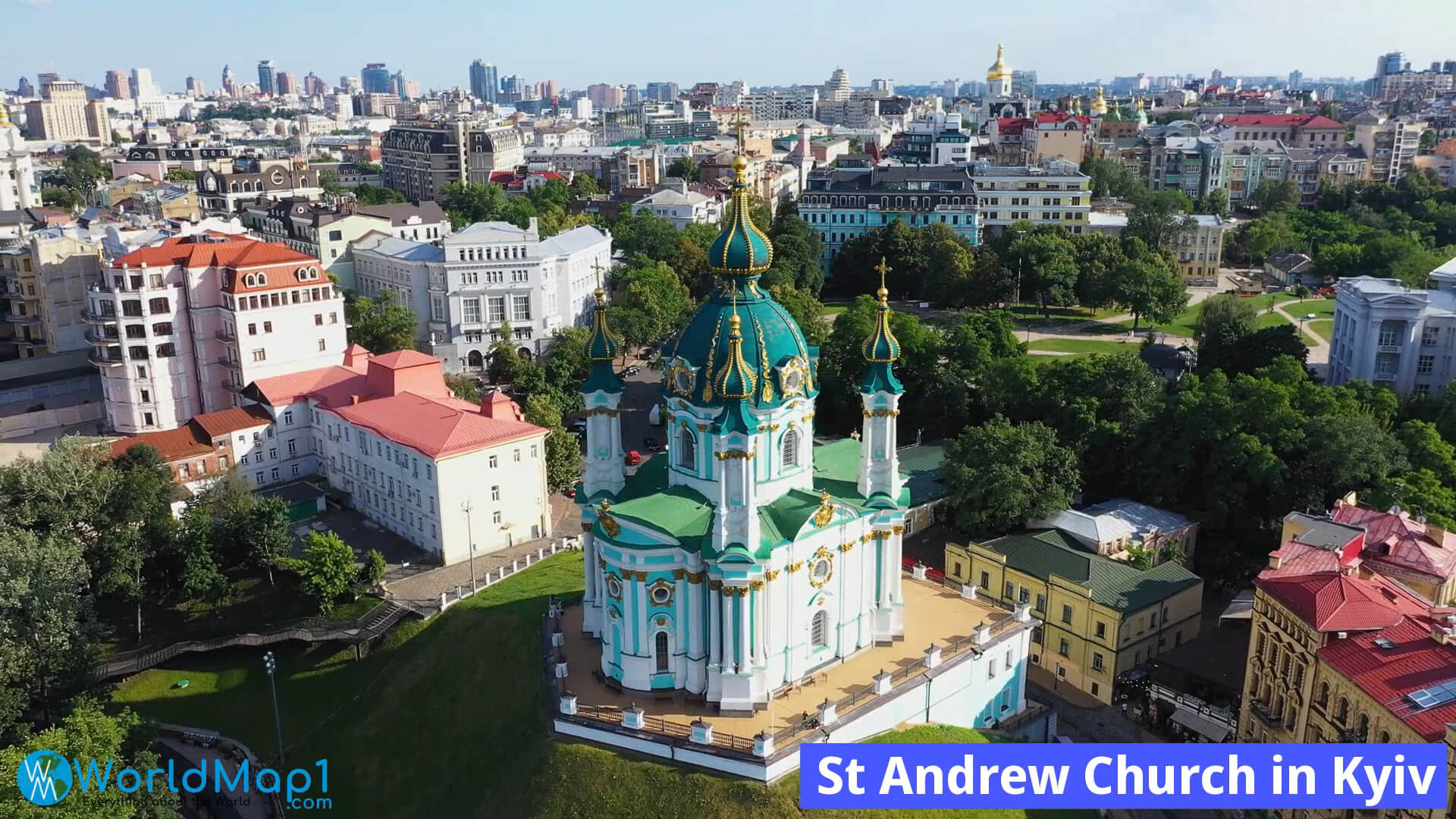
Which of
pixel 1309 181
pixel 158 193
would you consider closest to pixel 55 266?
pixel 158 193

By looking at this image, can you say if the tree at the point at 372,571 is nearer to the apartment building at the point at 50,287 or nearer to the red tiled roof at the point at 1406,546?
the red tiled roof at the point at 1406,546

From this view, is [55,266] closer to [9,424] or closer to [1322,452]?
[9,424]

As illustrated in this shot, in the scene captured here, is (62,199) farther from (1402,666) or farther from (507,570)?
(1402,666)

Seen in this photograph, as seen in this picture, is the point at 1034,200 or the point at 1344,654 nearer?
the point at 1344,654

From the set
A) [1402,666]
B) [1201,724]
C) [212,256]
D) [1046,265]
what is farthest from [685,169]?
[1402,666]

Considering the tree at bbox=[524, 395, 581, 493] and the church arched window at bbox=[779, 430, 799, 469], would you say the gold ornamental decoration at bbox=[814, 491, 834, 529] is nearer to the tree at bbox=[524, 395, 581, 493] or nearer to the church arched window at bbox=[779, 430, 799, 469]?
the church arched window at bbox=[779, 430, 799, 469]

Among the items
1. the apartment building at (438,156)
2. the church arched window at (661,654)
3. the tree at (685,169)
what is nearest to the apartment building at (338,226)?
the apartment building at (438,156)
